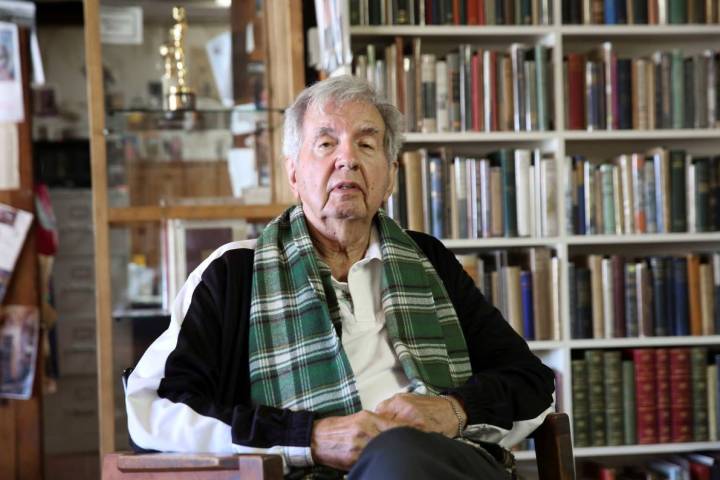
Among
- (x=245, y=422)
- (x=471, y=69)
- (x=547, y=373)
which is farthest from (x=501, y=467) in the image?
(x=471, y=69)

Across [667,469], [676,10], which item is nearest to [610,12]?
[676,10]

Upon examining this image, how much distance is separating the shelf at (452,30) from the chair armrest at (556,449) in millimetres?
1646

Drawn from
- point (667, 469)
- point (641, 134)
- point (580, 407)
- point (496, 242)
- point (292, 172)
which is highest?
point (641, 134)

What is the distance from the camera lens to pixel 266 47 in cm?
309

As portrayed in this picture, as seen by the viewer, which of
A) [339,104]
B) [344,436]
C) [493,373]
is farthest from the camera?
[339,104]

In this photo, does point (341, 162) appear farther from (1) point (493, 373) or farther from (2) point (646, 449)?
(2) point (646, 449)

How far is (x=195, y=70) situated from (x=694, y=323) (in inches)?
72.6

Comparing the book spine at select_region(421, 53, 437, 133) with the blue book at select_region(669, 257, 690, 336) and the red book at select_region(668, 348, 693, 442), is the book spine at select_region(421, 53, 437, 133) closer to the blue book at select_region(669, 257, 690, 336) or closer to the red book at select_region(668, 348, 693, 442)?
the blue book at select_region(669, 257, 690, 336)

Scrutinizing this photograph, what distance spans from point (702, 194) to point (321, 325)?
6.18 ft

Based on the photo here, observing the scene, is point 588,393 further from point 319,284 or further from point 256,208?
point 319,284

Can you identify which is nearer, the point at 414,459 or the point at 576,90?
the point at 414,459

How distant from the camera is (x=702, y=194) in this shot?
3.27m

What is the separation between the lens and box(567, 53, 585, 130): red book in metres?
3.22

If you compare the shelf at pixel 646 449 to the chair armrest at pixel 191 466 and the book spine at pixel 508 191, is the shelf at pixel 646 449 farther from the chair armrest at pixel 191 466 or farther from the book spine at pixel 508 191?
the chair armrest at pixel 191 466
